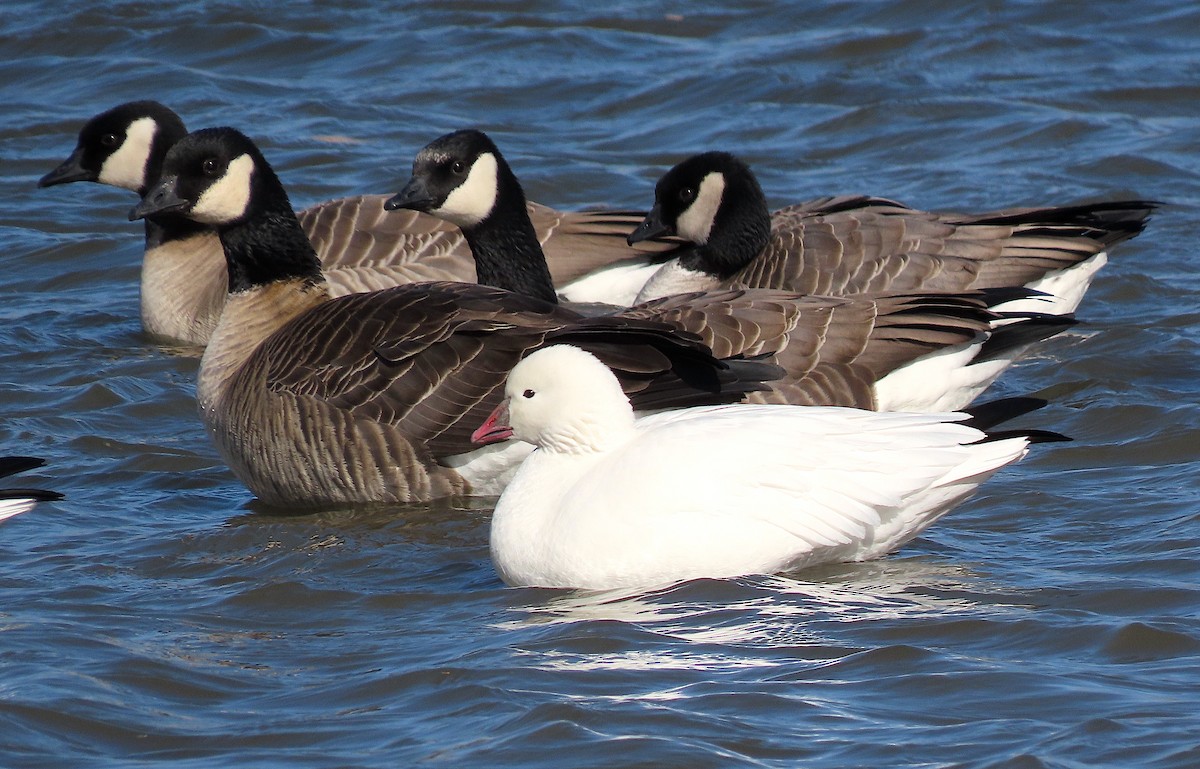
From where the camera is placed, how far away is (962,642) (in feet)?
18.1

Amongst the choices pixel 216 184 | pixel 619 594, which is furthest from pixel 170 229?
pixel 619 594

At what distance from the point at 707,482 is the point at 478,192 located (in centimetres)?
375

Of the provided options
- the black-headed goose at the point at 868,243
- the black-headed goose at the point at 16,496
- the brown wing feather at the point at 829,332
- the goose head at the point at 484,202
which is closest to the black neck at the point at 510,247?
the goose head at the point at 484,202

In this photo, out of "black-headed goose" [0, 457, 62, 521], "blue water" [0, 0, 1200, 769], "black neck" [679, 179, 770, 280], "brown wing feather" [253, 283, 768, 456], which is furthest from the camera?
"black neck" [679, 179, 770, 280]

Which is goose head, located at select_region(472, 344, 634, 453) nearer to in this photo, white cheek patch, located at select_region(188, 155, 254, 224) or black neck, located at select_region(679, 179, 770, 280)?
white cheek patch, located at select_region(188, 155, 254, 224)

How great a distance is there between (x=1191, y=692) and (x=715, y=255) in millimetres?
5332

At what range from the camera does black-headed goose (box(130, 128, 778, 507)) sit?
23.4 feet

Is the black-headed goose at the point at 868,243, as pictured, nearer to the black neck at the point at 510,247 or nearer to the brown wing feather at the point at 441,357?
the black neck at the point at 510,247

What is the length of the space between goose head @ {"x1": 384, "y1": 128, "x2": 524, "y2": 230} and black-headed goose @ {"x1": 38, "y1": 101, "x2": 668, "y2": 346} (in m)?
1.72

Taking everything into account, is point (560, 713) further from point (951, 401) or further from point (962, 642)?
point (951, 401)

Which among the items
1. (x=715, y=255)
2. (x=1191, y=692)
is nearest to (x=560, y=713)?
(x=1191, y=692)

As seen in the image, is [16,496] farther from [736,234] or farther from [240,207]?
[736,234]

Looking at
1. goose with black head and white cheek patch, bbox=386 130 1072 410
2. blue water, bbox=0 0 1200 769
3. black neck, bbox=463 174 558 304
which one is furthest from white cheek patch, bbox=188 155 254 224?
goose with black head and white cheek patch, bbox=386 130 1072 410

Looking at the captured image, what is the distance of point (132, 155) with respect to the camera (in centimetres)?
1163
